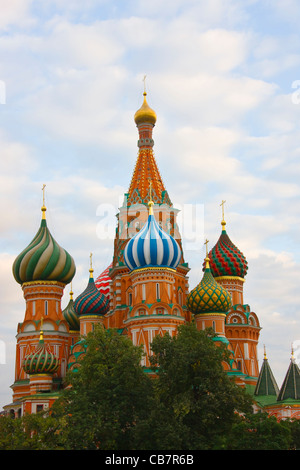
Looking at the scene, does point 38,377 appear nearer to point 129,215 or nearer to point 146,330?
point 146,330

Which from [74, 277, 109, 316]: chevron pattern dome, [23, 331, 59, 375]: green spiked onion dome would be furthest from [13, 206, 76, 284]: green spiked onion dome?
[23, 331, 59, 375]: green spiked onion dome

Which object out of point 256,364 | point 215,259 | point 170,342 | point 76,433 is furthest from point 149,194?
point 76,433

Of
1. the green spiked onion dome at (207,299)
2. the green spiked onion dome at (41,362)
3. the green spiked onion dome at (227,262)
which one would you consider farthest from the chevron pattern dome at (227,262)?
the green spiked onion dome at (41,362)

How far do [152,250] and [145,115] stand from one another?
1210 cm

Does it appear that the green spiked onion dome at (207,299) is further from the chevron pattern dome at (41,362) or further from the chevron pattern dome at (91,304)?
the chevron pattern dome at (41,362)

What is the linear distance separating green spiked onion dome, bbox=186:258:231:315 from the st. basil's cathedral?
5cm

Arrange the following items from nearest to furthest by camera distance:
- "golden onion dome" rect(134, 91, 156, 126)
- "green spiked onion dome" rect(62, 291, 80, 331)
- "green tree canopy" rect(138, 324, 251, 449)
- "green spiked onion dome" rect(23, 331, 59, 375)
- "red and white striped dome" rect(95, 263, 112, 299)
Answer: "green tree canopy" rect(138, 324, 251, 449) → "green spiked onion dome" rect(23, 331, 59, 375) → "green spiked onion dome" rect(62, 291, 80, 331) → "golden onion dome" rect(134, 91, 156, 126) → "red and white striped dome" rect(95, 263, 112, 299)

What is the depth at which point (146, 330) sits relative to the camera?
3534 centimetres

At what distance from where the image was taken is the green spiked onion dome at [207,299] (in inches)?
1499

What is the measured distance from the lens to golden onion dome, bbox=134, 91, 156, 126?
44750mm

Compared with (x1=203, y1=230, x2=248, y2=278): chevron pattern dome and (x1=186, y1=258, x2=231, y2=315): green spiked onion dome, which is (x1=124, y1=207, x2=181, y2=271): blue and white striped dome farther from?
(x1=203, y1=230, x2=248, y2=278): chevron pattern dome

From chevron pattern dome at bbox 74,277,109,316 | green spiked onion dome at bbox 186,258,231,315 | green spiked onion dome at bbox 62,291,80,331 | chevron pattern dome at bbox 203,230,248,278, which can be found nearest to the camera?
green spiked onion dome at bbox 186,258,231,315

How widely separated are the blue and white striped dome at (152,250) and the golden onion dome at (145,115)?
10.6m

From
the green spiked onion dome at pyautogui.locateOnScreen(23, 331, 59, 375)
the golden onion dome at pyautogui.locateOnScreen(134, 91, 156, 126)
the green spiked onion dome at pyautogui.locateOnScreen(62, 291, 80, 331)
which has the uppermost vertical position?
the golden onion dome at pyautogui.locateOnScreen(134, 91, 156, 126)
